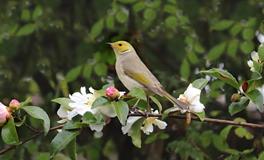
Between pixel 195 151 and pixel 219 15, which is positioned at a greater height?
pixel 219 15

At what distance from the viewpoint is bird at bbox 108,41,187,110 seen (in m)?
2.08

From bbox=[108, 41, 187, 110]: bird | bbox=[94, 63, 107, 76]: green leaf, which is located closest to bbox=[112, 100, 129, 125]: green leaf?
bbox=[108, 41, 187, 110]: bird

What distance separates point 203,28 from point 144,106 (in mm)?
2173

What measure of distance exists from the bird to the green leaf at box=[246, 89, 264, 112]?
31 cm

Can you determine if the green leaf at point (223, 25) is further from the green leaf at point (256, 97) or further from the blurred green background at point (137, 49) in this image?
the green leaf at point (256, 97)

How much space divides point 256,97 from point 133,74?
0.67 meters

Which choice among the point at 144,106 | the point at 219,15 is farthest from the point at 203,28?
the point at 144,106

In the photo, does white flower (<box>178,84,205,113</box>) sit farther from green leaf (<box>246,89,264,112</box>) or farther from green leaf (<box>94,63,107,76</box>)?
green leaf (<box>94,63,107,76</box>)

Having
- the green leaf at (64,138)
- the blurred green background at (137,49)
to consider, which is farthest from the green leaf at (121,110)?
the blurred green background at (137,49)

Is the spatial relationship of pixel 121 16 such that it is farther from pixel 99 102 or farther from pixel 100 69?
pixel 99 102

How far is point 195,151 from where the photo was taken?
2865 mm

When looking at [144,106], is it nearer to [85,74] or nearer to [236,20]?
[85,74]

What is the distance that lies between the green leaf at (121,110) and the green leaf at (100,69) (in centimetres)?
159

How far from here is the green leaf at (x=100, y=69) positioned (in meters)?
3.18
